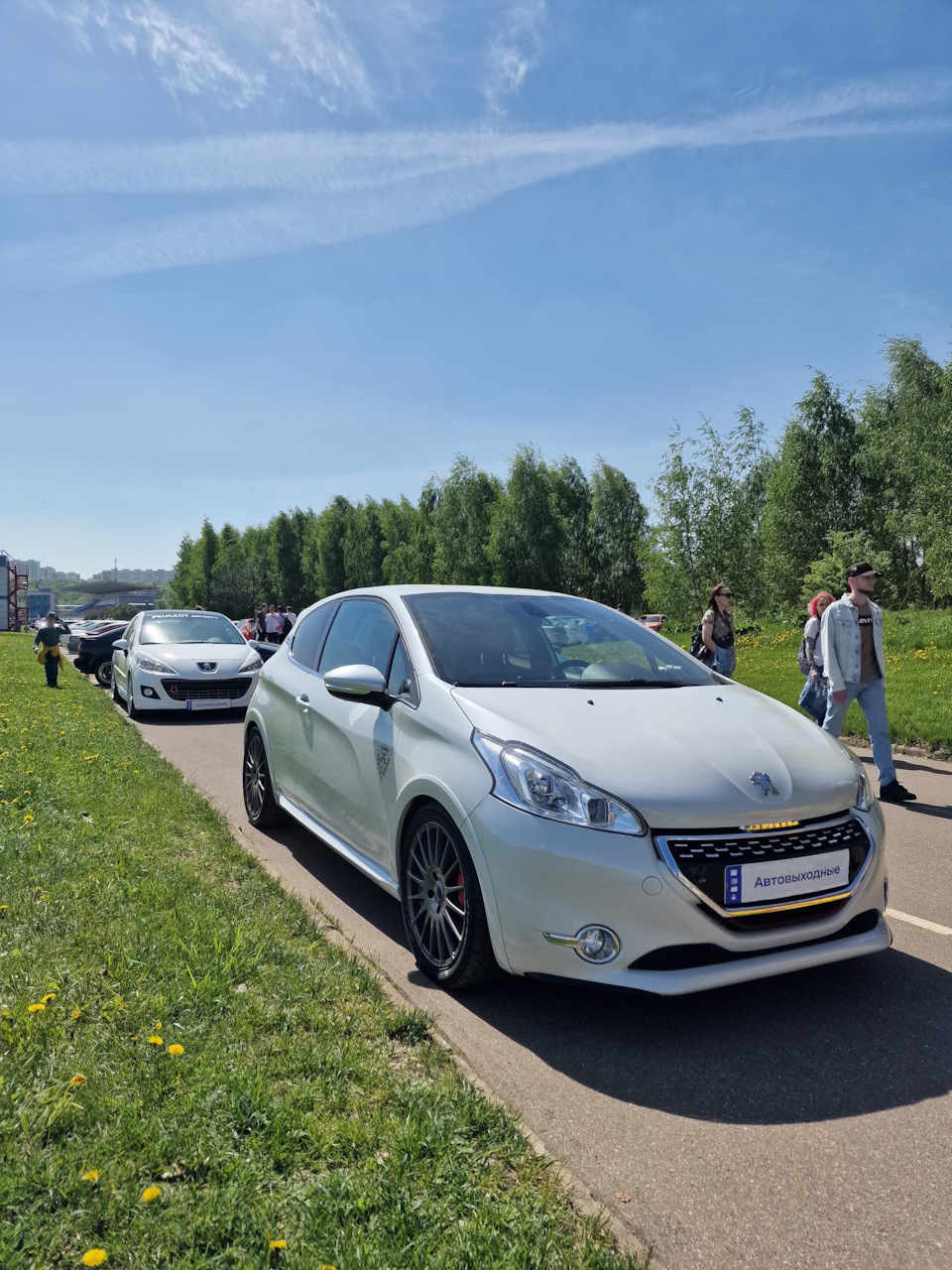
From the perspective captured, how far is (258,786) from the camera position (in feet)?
20.8

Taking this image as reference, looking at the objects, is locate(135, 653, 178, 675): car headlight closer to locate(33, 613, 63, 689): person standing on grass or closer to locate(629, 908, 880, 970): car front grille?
locate(33, 613, 63, 689): person standing on grass

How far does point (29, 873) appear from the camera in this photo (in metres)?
4.90

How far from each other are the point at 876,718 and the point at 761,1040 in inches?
200

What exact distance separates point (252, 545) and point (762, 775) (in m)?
97.0

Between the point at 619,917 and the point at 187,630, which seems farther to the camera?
the point at 187,630

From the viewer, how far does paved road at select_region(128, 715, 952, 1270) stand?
2.28 m

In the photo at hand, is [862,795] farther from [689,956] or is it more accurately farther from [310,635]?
[310,635]

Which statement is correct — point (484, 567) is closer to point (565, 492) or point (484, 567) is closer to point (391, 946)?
point (565, 492)

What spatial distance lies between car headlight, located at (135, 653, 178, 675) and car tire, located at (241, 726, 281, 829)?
678 cm

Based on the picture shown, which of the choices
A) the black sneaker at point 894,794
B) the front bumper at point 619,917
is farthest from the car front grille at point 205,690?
the front bumper at point 619,917

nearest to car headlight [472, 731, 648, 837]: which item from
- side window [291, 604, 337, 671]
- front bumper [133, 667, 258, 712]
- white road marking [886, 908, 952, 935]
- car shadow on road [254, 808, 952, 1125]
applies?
car shadow on road [254, 808, 952, 1125]

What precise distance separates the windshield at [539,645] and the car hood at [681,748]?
22cm

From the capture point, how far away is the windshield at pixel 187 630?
46.6 ft

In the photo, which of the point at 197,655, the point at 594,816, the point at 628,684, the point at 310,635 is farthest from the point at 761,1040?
the point at 197,655
